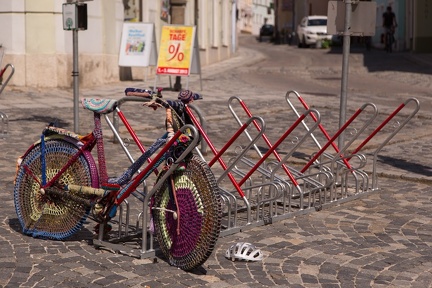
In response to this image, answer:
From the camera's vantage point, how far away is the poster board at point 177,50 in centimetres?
1931

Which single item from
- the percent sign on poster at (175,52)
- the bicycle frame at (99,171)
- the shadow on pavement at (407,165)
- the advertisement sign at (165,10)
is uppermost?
the advertisement sign at (165,10)

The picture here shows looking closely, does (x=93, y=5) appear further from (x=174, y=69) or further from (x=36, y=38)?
(x=174, y=69)

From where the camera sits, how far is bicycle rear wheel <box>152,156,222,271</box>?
552 cm

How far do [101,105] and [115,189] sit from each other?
587 mm

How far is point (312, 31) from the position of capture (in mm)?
49562

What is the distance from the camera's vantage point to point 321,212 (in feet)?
25.5

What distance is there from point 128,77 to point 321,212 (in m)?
17.1

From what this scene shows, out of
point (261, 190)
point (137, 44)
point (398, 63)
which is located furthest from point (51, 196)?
Answer: point (398, 63)

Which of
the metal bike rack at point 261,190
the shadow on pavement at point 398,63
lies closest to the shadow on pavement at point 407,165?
the metal bike rack at point 261,190

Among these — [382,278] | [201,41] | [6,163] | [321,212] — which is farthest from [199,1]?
[382,278]

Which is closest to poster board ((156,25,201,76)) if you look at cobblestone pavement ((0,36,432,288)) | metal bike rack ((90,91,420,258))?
cobblestone pavement ((0,36,432,288))

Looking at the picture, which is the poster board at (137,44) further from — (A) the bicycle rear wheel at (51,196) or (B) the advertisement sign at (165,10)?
(A) the bicycle rear wheel at (51,196)

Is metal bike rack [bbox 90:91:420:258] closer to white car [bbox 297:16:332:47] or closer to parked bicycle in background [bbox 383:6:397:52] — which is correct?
parked bicycle in background [bbox 383:6:397:52]

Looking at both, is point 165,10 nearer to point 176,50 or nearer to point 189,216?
point 176,50
